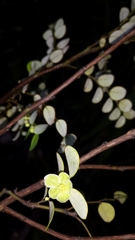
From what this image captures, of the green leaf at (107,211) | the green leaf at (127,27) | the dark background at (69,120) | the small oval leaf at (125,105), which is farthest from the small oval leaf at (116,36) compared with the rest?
the dark background at (69,120)

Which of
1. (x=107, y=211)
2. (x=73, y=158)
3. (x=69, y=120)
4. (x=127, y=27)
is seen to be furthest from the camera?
(x=69, y=120)

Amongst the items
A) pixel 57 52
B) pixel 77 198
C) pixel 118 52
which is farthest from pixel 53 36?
pixel 118 52

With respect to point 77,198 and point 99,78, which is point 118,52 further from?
point 77,198

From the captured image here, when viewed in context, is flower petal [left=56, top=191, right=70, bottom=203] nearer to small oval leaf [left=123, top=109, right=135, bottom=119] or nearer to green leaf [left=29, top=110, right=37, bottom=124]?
green leaf [left=29, top=110, right=37, bottom=124]

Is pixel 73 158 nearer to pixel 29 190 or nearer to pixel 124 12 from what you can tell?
pixel 29 190

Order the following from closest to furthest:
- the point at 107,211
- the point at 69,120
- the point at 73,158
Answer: the point at 73,158
the point at 107,211
the point at 69,120

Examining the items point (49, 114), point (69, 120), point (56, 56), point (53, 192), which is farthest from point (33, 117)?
point (69, 120)
